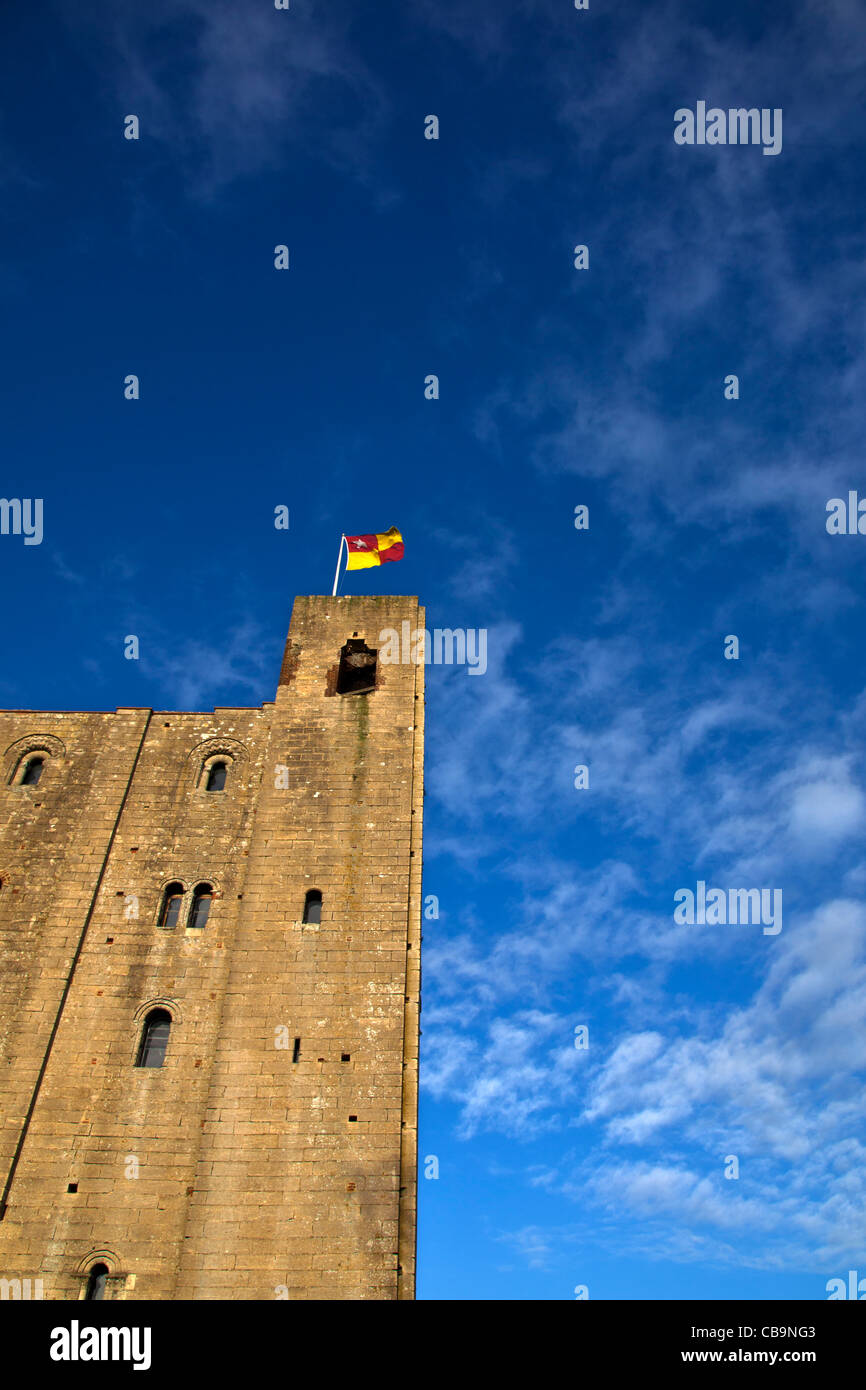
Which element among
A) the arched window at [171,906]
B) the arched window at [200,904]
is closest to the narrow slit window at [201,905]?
the arched window at [200,904]

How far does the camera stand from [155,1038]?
27.1 meters

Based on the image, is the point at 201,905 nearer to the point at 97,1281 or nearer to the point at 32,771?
the point at 32,771

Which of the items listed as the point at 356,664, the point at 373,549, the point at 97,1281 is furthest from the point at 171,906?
the point at 373,549

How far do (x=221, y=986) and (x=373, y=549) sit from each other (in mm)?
17171

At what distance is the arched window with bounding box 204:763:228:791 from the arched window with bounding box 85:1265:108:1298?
45.4 ft

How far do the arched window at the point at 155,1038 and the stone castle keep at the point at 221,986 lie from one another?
0.26ft

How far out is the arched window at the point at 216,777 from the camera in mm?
32281

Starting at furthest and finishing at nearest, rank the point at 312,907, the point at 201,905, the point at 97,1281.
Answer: the point at 201,905 → the point at 312,907 → the point at 97,1281

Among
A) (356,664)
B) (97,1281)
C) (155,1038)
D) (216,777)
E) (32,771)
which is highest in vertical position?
(356,664)
